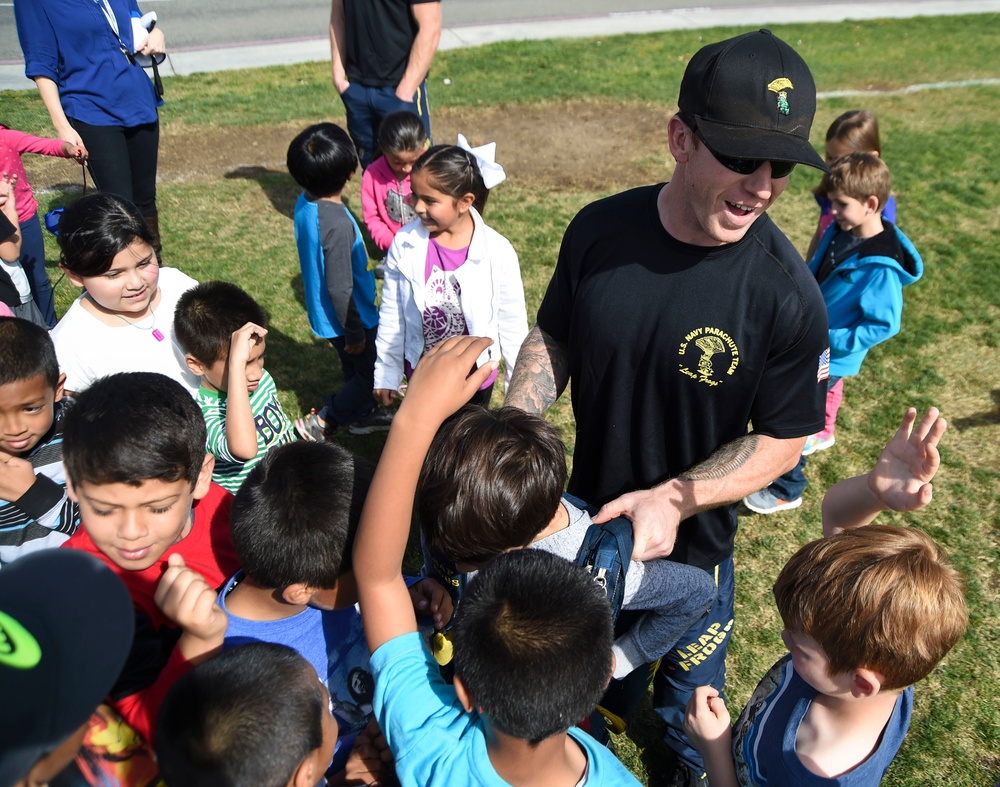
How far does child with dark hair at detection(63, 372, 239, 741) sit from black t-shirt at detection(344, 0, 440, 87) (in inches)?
189

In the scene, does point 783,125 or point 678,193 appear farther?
point 678,193

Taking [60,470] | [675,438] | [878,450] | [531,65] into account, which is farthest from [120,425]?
[531,65]

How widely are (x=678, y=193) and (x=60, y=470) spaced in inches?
94.8

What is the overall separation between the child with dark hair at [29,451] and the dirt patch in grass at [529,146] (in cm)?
661

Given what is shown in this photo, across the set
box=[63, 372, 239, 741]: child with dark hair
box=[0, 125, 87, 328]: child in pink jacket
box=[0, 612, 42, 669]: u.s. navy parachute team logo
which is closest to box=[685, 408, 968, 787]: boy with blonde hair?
box=[63, 372, 239, 741]: child with dark hair

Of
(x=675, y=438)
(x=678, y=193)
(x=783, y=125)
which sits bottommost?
(x=675, y=438)

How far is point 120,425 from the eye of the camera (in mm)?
2148

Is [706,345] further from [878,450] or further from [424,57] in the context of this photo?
[424,57]

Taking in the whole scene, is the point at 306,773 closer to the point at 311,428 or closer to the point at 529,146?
the point at 311,428

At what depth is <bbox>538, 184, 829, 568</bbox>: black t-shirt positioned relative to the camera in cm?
217

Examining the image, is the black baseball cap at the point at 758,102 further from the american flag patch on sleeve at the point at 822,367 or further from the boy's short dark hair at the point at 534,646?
the boy's short dark hair at the point at 534,646

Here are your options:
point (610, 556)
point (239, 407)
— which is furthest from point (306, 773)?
point (239, 407)

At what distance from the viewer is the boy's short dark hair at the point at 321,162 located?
432 centimetres

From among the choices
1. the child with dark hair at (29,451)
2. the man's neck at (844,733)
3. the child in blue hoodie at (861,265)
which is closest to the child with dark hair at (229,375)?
the child with dark hair at (29,451)
